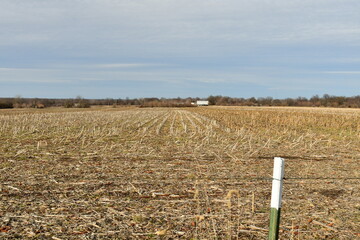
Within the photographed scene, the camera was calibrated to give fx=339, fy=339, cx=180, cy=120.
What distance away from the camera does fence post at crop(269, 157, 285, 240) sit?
3650mm

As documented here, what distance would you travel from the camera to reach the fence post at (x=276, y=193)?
3.65 meters

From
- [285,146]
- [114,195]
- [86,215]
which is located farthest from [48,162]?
[285,146]

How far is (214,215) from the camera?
5.66 m

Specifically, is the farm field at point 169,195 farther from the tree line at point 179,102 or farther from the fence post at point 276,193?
the tree line at point 179,102

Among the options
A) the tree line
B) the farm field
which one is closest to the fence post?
the farm field

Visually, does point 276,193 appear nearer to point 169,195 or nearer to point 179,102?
point 169,195

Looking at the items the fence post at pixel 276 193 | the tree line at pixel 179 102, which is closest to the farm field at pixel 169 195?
the fence post at pixel 276 193

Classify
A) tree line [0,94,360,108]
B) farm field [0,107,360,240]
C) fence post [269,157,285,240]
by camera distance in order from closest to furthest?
fence post [269,157,285,240] < farm field [0,107,360,240] < tree line [0,94,360,108]

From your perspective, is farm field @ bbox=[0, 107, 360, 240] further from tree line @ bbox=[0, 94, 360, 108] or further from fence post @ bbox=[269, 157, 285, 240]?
tree line @ bbox=[0, 94, 360, 108]

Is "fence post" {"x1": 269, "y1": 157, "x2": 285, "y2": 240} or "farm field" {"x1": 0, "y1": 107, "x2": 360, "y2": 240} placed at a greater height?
"fence post" {"x1": 269, "y1": 157, "x2": 285, "y2": 240}

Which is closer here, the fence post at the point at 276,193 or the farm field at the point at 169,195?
the fence post at the point at 276,193

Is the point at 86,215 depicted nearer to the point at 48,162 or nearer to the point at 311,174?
the point at 48,162

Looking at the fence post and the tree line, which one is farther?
the tree line

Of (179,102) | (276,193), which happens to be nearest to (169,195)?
(276,193)
